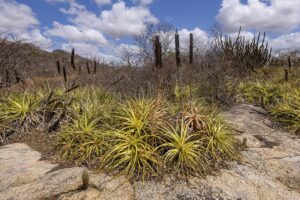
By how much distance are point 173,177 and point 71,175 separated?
1.28 meters

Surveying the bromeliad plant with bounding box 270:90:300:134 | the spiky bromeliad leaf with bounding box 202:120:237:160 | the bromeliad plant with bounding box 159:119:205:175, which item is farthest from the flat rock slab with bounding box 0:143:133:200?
the bromeliad plant with bounding box 270:90:300:134

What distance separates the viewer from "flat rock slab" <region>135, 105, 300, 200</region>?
142 inches

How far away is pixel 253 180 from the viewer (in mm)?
3998

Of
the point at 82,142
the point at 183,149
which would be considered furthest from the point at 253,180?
the point at 82,142

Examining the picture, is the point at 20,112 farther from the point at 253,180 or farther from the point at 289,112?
the point at 289,112

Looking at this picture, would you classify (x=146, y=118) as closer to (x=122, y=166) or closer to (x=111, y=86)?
(x=122, y=166)

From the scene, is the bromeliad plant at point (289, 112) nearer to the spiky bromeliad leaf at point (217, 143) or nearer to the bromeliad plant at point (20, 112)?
the spiky bromeliad leaf at point (217, 143)

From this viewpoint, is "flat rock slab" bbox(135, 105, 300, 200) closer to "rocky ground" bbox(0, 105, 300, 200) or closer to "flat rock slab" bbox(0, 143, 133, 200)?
"rocky ground" bbox(0, 105, 300, 200)

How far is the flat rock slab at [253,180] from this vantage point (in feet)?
11.8

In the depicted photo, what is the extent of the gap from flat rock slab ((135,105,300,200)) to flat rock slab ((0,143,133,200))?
11.7 inches

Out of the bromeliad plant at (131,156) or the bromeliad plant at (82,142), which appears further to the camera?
the bromeliad plant at (82,142)

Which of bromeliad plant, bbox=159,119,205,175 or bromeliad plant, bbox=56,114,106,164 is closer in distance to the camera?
bromeliad plant, bbox=159,119,205,175

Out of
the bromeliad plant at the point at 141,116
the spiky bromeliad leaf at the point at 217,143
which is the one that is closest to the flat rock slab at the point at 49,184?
the bromeliad plant at the point at 141,116

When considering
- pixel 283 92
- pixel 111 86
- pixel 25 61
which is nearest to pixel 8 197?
pixel 111 86
